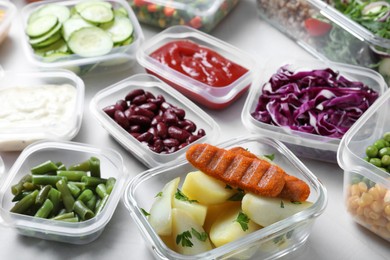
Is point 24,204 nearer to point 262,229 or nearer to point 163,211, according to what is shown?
point 163,211

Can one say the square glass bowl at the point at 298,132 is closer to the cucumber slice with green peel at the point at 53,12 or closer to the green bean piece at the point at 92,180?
the green bean piece at the point at 92,180

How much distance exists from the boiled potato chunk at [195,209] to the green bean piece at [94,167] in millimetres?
360

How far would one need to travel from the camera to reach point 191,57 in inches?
90.7

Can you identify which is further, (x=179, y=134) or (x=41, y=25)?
(x=41, y=25)

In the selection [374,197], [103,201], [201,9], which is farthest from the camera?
[201,9]

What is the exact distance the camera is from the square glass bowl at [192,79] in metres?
2.13

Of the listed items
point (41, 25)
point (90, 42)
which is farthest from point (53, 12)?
point (90, 42)

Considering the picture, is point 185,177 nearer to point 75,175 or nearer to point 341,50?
point 75,175

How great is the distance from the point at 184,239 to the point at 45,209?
17.0 inches

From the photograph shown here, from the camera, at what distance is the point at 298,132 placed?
6.30 feet

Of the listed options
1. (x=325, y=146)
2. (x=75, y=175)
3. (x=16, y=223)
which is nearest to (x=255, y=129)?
(x=325, y=146)

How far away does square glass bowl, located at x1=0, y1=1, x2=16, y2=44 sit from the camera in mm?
2451

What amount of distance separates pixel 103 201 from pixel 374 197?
762 mm

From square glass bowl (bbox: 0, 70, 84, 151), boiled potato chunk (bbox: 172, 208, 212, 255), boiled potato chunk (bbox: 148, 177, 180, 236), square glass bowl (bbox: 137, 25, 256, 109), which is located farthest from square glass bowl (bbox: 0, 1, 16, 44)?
boiled potato chunk (bbox: 172, 208, 212, 255)
